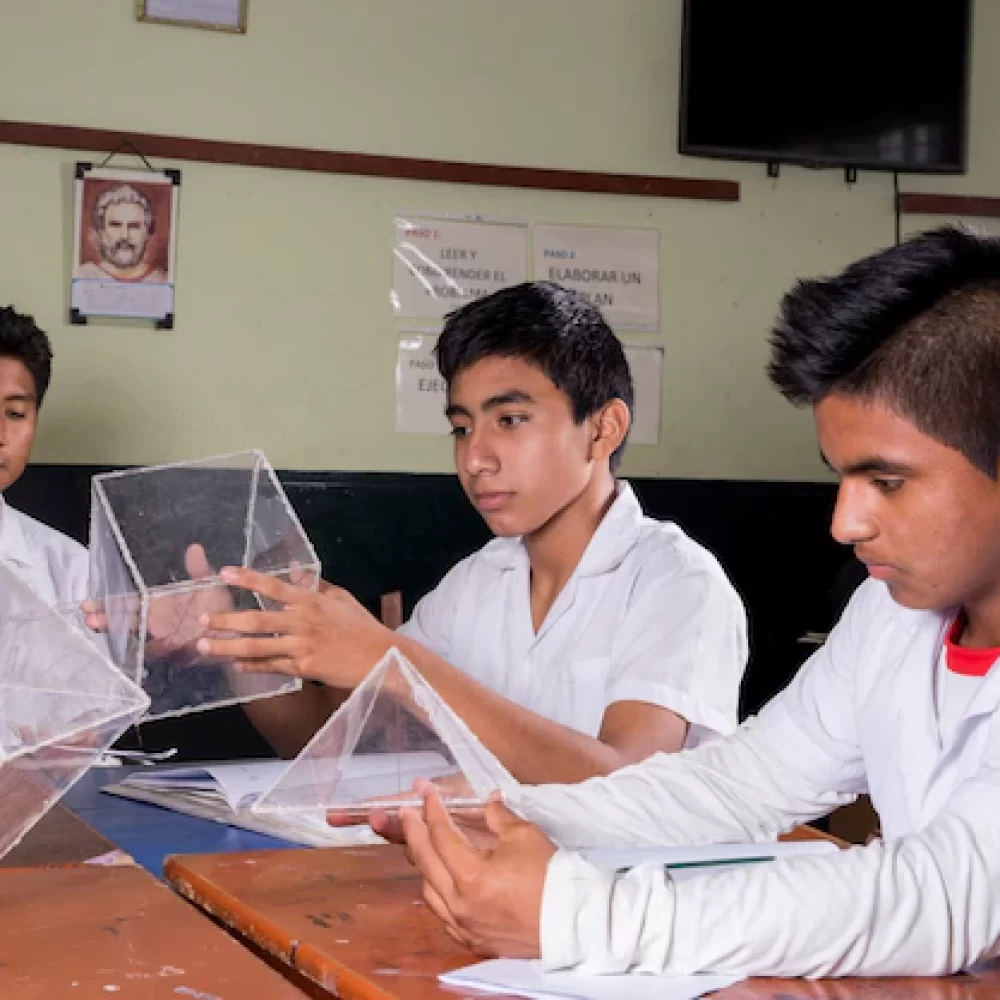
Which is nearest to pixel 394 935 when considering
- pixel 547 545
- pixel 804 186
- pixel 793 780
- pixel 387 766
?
pixel 387 766

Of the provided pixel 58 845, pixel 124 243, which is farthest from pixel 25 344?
pixel 58 845

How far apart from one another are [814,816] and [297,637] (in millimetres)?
588

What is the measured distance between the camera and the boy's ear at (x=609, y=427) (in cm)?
237

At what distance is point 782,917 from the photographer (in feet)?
3.56

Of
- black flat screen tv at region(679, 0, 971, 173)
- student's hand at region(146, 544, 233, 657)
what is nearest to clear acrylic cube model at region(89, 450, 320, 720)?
student's hand at region(146, 544, 233, 657)

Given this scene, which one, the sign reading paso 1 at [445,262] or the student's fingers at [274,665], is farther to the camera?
the sign reading paso 1 at [445,262]

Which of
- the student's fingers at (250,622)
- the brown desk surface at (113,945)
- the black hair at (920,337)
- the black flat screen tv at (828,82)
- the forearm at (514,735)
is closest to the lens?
the brown desk surface at (113,945)

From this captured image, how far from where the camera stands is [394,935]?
1182mm

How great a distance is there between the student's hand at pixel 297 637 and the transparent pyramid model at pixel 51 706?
11.5 inches

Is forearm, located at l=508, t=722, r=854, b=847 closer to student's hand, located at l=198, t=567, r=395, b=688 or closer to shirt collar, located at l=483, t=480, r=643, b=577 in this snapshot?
student's hand, located at l=198, t=567, r=395, b=688

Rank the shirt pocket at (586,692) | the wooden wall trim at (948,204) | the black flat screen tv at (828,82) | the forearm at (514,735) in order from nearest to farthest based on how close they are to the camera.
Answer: the forearm at (514,735), the shirt pocket at (586,692), the black flat screen tv at (828,82), the wooden wall trim at (948,204)

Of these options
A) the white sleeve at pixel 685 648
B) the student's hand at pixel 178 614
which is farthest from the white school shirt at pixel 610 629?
the student's hand at pixel 178 614

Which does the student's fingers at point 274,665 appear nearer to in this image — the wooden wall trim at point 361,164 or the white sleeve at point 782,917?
the white sleeve at point 782,917

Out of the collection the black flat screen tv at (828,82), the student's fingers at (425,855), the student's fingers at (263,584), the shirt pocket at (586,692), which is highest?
the black flat screen tv at (828,82)
